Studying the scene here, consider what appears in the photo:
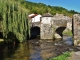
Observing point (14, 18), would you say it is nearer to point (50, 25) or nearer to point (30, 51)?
point (30, 51)

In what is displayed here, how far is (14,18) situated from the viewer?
28.8 m

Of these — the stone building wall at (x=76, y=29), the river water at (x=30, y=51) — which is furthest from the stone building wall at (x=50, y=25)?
the stone building wall at (x=76, y=29)

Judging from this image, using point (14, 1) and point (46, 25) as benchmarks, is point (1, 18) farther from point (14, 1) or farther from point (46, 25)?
point (46, 25)

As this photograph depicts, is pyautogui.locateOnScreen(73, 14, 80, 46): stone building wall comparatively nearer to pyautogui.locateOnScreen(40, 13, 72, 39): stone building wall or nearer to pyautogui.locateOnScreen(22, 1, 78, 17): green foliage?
pyautogui.locateOnScreen(40, 13, 72, 39): stone building wall

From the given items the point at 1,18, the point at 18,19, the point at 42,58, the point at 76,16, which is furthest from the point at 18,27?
the point at 42,58

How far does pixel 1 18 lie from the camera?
90.9 ft

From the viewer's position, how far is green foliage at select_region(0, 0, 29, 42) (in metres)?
27.3

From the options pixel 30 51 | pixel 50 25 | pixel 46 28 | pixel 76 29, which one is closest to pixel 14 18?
pixel 30 51

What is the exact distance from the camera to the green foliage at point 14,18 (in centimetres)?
2729

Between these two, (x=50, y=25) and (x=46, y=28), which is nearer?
(x=46, y=28)

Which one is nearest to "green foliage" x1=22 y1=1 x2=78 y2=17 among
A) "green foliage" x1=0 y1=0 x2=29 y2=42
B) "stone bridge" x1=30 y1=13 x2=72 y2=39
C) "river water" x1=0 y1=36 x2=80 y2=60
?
"stone bridge" x1=30 y1=13 x2=72 y2=39

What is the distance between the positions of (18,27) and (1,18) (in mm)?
3091

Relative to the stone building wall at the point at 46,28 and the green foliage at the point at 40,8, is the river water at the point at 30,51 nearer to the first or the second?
the stone building wall at the point at 46,28

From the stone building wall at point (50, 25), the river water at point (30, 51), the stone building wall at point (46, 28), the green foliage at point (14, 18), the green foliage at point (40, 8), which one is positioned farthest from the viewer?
the green foliage at point (40, 8)
